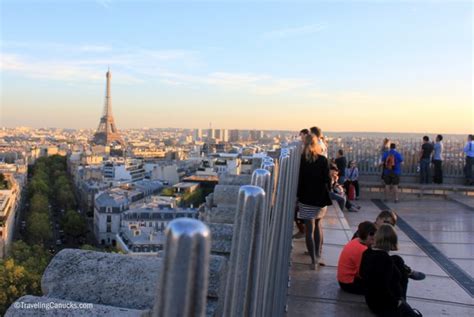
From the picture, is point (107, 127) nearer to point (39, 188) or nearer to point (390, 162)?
point (39, 188)

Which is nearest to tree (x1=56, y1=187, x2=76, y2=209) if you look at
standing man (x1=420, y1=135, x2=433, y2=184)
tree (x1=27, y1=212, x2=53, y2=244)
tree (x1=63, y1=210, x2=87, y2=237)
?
tree (x1=63, y1=210, x2=87, y2=237)

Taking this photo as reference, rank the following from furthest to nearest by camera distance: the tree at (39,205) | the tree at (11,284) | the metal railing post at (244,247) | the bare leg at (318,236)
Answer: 1. the tree at (39,205)
2. the tree at (11,284)
3. the bare leg at (318,236)
4. the metal railing post at (244,247)

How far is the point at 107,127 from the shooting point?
112 m

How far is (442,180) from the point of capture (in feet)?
38.9

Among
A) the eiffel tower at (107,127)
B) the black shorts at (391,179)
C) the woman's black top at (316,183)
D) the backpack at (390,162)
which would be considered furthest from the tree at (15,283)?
the eiffel tower at (107,127)

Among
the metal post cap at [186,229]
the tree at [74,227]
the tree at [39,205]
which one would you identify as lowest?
the tree at [74,227]

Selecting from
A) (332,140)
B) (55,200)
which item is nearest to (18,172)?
(55,200)

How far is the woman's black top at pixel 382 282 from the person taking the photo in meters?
3.51

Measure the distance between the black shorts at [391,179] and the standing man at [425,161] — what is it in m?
1.67

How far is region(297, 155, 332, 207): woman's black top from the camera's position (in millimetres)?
4758

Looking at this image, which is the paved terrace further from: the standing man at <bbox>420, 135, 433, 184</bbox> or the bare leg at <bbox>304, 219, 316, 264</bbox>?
the standing man at <bbox>420, 135, 433, 184</bbox>

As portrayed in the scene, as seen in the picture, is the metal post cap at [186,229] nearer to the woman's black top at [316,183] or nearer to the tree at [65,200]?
the woman's black top at [316,183]

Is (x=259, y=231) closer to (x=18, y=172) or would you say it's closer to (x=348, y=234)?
(x=348, y=234)

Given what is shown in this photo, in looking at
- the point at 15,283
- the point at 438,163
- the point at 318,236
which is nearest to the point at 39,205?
the point at 15,283
